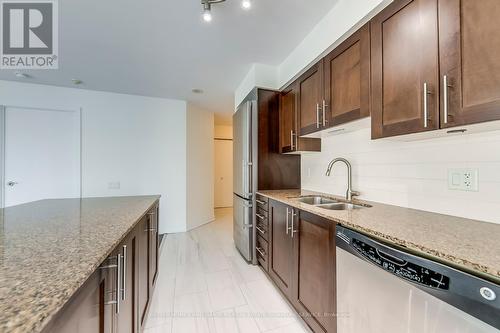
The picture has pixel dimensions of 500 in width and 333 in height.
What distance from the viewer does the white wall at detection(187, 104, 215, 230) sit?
14.1 ft

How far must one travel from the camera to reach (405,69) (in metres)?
1.18

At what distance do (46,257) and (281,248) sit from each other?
1645 mm

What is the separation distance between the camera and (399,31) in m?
1.22

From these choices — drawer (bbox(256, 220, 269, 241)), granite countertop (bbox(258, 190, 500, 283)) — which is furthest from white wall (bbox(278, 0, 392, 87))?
drawer (bbox(256, 220, 269, 241))

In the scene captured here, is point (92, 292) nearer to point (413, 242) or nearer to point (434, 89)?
point (413, 242)

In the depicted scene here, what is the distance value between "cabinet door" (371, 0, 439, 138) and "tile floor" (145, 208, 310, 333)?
5.15 feet

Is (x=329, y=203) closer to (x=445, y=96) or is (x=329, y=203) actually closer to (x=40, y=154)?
(x=445, y=96)

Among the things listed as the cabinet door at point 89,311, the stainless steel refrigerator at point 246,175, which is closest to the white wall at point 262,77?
the stainless steel refrigerator at point 246,175

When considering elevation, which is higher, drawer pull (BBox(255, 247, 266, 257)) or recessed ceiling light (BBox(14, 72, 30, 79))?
recessed ceiling light (BBox(14, 72, 30, 79))

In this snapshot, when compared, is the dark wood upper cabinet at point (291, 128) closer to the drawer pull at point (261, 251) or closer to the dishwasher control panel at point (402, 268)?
the drawer pull at point (261, 251)

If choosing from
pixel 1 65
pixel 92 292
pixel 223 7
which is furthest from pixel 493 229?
pixel 1 65

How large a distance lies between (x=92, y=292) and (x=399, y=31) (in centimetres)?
185

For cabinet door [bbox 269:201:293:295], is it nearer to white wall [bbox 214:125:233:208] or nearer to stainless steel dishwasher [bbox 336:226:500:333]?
stainless steel dishwasher [bbox 336:226:500:333]

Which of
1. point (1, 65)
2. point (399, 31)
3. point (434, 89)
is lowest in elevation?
point (434, 89)
